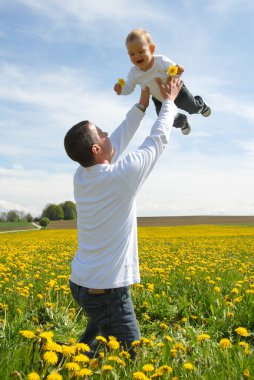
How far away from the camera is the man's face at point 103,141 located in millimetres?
3137

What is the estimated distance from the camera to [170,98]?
3387 millimetres

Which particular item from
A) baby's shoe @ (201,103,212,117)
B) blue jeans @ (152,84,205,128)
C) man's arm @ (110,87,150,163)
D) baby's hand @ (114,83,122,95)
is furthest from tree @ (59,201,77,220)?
man's arm @ (110,87,150,163)

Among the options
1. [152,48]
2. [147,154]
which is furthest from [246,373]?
[152,48]

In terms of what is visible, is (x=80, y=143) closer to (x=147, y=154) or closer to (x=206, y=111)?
(x=147, y=154)

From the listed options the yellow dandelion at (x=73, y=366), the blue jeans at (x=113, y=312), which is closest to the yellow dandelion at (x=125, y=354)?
the blue jeans at (x=113, y=312)

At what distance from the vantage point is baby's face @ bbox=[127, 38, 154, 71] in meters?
4.27

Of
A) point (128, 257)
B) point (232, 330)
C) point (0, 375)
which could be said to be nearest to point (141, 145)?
point (128, 257)

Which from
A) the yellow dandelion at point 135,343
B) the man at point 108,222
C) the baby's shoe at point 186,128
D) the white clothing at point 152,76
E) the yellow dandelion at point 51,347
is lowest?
the yellow dandelion at point 135,343

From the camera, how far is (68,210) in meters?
100

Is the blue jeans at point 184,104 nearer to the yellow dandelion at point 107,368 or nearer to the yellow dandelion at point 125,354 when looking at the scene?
the yellow dandelion at point 125,354

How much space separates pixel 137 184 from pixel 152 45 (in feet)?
6.80

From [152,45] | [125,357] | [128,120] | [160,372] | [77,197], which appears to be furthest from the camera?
[152,45]

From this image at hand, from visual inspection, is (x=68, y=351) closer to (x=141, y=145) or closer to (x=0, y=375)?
(x=0, y=375)

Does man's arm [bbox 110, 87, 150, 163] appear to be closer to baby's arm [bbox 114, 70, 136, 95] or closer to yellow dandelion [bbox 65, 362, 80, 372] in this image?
baby's arm [bbox 114, 70, 136, 95]
